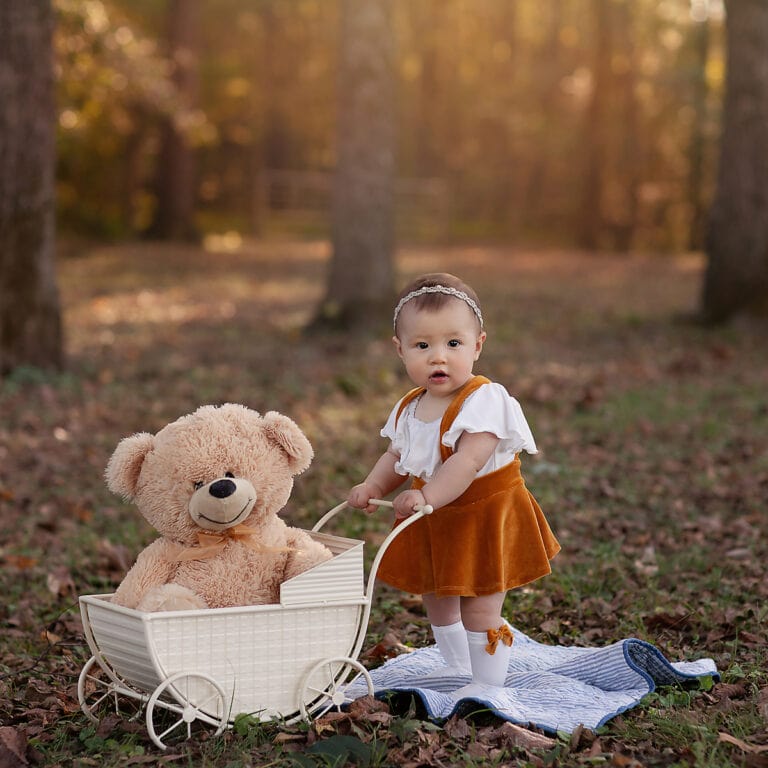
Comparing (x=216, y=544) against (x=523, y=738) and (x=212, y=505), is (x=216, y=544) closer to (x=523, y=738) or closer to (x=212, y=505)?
(x=212, y=505)

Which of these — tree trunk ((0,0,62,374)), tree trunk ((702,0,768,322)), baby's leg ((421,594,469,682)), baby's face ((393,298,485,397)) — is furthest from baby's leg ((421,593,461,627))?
tree trunk ((702,0,768,322))

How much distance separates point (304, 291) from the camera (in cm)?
1792

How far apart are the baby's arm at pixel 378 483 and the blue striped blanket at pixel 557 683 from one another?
2.03 ft

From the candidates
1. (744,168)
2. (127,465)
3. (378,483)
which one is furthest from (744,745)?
(744,168)

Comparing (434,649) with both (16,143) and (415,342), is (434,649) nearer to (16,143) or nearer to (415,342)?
(415,342)

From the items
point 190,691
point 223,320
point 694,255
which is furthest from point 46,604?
point 694,255

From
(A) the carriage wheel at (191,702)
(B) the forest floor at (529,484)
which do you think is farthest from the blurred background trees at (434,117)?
(A) the carriage wheel at (191,702)

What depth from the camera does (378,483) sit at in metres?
3.71

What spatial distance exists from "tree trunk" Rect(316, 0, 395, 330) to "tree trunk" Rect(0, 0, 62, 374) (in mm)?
3686

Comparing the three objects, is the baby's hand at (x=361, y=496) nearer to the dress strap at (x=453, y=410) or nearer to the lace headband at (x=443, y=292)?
the dress strap at (x=453, y=410)

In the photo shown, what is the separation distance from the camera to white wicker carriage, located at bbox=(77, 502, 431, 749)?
10.5 feet

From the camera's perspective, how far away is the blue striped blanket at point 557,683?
11.4 ft

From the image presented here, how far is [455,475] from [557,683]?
910 mm

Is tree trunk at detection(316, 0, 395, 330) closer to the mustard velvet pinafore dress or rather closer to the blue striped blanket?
the blue striped blanket
